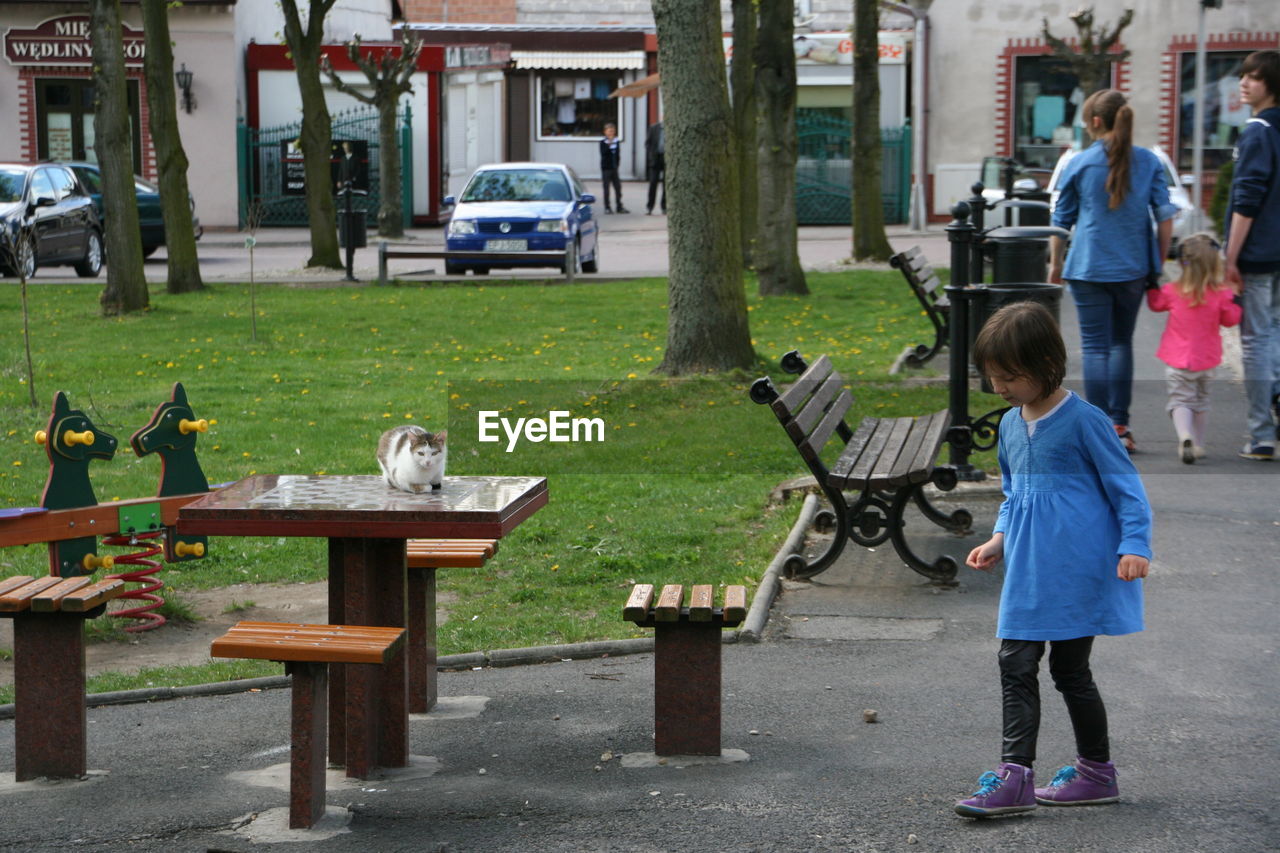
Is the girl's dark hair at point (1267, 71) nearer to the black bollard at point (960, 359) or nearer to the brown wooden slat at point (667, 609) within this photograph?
the black bollard at point (960, 359)

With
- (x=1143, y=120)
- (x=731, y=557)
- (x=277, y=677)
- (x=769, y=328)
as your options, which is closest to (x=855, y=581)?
(x=731, y=557)

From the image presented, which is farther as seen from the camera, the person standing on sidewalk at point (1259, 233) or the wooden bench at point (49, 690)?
the person standing on sidewalk at point (1259, 233)

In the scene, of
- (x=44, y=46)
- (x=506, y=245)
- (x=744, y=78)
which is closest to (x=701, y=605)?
(x=744, y=78)

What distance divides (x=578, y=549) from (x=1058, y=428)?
4.07m

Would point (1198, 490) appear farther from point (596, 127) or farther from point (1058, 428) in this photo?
point (596, 127)

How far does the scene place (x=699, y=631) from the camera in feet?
17.5

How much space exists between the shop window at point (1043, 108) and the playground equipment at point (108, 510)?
31438 mm

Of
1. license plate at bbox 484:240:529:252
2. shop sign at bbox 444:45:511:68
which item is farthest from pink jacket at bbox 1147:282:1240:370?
shop sign at bbox 444:45:511:68

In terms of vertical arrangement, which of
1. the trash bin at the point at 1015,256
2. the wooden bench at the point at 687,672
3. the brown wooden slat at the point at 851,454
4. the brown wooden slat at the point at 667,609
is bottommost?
the wooden bench at the point at 687,672

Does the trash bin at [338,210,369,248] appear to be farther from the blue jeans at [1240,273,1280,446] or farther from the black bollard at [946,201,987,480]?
the blue jeans at [1240,273,1280,446]

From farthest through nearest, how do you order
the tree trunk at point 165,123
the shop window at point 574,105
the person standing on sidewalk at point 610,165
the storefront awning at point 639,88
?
1. the shop window at point 574,105
2. the storefront awning at point 639,88
3. the person standing on sidewalk at point 610,165
4. the tree trunk at point 165,123

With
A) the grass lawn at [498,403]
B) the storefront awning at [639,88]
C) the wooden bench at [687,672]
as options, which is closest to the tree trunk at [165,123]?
the grass lawn at [498,403]

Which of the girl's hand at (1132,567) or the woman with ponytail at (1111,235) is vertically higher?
the woman with ponytail at (1111,235)

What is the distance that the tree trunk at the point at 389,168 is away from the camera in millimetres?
31453
